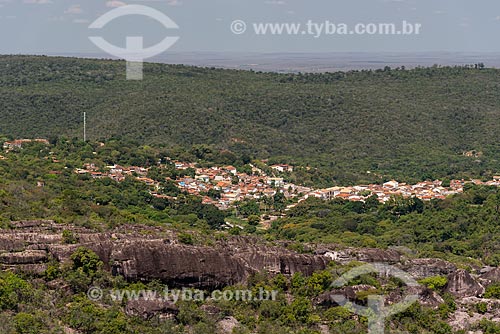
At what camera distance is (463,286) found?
32594 millimetres

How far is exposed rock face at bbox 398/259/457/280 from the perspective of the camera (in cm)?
3409

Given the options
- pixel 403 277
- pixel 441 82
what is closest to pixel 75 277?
pixel 403 277

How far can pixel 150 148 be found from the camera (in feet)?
242

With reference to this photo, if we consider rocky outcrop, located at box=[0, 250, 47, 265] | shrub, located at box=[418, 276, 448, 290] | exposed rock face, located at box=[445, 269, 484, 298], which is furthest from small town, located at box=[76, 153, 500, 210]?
rocky outcrop, located at box=[0, 250, 47, 265]

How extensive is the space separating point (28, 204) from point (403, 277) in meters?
15.5

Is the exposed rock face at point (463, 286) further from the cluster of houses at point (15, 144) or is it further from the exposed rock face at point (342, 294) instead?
the cluster of houses at point (15, 144)

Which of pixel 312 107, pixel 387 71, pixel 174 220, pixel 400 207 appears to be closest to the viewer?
pixel 174 220

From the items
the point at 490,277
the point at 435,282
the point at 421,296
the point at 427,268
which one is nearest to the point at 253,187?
the point at 427,268

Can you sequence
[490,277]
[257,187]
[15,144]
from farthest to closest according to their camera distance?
[257,187] → [15,144] → [490,277]

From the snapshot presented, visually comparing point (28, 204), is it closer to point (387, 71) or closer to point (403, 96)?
point (403, 96)

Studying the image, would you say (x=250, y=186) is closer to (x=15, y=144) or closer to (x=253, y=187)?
(x=253, y=187)

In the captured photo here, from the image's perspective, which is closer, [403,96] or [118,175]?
[118,175]

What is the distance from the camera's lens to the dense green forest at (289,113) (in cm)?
8656

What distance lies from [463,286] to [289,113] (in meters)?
69.6
